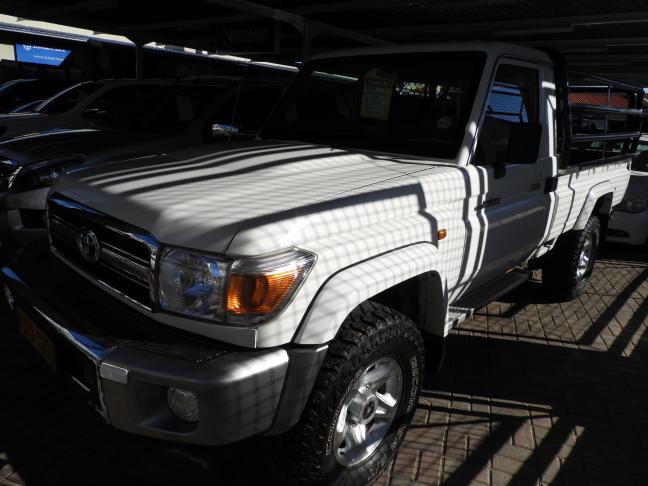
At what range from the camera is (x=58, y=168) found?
443 cm

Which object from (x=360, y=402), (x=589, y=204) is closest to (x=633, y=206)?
(x=589, y=204)

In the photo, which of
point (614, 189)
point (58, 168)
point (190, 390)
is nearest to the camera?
point (190, 390)

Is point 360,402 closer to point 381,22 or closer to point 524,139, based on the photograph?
point 524,139

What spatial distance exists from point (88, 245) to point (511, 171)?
7.85 feet

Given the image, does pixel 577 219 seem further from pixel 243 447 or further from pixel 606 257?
pixel 243 447

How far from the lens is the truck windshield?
3.05 m

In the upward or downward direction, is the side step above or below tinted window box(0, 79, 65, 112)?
below

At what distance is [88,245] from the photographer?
2.37 m

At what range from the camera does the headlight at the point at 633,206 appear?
664cm

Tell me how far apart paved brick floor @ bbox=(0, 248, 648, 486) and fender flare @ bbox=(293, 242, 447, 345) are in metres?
0.59

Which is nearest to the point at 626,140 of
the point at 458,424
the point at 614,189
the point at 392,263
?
the point at 614,189

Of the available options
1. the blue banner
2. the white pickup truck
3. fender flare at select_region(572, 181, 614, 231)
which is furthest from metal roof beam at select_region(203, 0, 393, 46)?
the blue banner

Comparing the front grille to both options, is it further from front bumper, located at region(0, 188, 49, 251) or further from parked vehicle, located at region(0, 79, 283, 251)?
front bumper, located at region(0, 188, 49, 251)

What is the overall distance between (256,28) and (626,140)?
587cm
